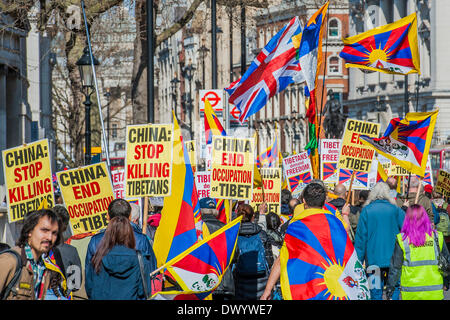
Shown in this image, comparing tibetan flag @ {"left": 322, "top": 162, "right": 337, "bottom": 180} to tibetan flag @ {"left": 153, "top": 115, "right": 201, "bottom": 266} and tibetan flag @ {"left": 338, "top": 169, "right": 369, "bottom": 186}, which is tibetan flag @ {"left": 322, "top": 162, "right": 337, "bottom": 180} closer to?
tibetan flag @ {"left": 338, "top": 169, "right": 369, "bottom": 186}

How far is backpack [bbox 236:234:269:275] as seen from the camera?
10.7 meters

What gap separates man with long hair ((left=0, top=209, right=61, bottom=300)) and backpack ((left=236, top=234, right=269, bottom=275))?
13.0 feet

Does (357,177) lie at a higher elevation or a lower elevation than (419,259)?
higher

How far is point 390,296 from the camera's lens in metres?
9.85

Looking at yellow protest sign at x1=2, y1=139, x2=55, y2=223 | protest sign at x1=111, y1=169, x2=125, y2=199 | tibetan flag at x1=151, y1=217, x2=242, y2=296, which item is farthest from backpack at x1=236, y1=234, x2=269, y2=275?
protest sign at x1=111, y1=169, x2=125, y2=199

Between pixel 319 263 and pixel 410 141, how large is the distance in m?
7.33

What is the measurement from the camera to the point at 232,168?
14.7 meters

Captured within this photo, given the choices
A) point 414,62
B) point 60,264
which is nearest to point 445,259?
point 60,264

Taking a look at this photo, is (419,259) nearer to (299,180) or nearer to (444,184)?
(444,184)

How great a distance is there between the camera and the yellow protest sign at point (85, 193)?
37.0 feet

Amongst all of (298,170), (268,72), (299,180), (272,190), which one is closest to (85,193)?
(268,72)

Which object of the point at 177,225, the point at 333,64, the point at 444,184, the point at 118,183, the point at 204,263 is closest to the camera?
the point at 204,263
